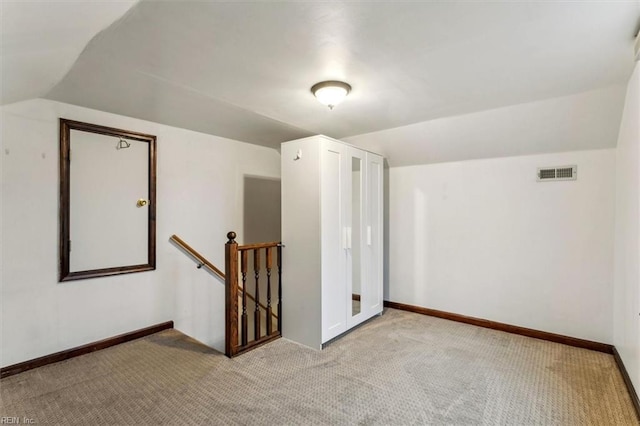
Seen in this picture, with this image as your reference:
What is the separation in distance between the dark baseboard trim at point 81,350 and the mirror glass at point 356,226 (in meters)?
2.01

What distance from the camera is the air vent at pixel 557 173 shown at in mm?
3004

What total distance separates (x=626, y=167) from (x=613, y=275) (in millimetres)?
1099

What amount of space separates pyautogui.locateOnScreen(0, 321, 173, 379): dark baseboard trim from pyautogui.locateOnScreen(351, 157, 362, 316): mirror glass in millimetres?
2005

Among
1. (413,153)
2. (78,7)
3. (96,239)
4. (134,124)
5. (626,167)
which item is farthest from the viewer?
(413,153)

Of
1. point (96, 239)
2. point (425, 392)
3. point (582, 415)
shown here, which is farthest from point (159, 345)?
point (582, 415)

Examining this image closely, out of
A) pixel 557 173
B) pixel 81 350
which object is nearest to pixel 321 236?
pixel 81 350

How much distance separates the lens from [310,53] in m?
1.93

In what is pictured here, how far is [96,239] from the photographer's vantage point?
111 inches

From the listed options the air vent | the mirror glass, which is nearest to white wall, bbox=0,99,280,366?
the mirror glass

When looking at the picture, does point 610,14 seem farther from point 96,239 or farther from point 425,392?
point 96,239

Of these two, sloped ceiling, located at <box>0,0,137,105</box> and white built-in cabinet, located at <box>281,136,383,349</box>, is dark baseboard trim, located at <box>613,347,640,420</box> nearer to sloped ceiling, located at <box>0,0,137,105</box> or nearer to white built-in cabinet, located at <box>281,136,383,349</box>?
white built-in cabinet, located at <box>281,136,383,349</box>

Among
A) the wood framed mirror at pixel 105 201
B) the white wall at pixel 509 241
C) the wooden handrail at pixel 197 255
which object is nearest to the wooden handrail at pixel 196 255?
the wooden handrail at pixel 197 255

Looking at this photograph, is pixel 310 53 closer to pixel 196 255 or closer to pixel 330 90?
pixel 330 90

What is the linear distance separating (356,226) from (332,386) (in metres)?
1.67
